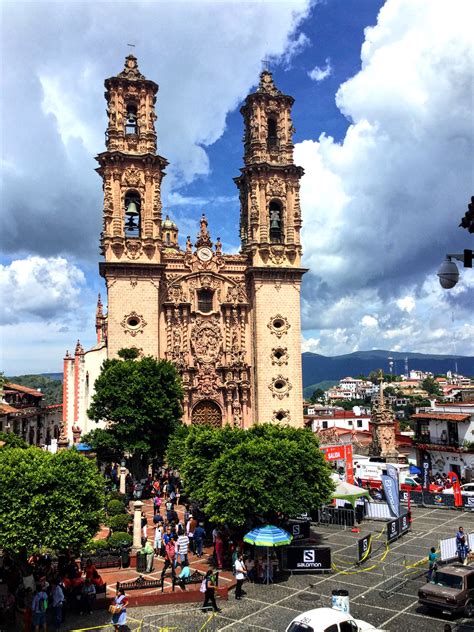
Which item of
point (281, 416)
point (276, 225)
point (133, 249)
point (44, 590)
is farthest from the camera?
point (276, 225)

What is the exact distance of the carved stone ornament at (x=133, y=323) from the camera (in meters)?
42.8

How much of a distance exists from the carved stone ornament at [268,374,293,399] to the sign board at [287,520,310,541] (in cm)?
2013

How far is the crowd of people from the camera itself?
51.5ft

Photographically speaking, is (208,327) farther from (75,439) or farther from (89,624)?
(89,624)

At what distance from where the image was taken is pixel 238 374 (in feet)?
147

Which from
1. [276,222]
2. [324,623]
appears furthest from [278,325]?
[324,623]

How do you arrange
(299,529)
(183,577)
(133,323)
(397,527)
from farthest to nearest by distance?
(133,323), (397,527), (299,529), (183,577)

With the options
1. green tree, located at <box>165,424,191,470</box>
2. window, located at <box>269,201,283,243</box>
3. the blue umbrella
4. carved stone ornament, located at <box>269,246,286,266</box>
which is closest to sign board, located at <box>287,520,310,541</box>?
the blue umbrella

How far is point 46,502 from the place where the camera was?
650 inches

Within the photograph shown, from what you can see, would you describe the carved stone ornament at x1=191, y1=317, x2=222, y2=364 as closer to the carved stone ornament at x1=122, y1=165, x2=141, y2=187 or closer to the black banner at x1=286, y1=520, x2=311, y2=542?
the carved stone ornament at x1=122, y1=165, x2=141, y2=187

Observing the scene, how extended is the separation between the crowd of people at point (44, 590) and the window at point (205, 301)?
2775cm

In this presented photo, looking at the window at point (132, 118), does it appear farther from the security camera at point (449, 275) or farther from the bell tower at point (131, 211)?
the security camera at point (449, 275)

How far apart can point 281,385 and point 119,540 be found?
2434 centimetres

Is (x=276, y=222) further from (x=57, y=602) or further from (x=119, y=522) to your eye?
(x=57, y=602)
